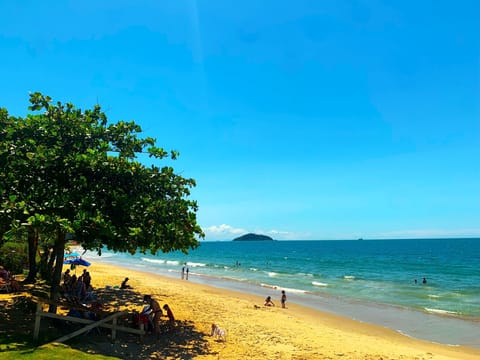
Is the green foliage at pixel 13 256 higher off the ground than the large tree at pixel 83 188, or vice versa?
the large tree at pixel 83 188

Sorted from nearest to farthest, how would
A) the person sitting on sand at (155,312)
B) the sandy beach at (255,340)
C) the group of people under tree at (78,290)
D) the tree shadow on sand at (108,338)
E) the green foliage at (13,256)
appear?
the tree shadow on sand at (108,338)
the sandy beach at (255,340)
the person sitting on sand at (155,312)
the group of people under tree at (78,290)
the green foliage at (13,256)

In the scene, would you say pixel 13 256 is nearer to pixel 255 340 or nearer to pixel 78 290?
pixel 78 290

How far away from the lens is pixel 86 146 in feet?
43.7

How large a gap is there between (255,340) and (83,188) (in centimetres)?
893

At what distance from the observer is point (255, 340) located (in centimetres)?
1505

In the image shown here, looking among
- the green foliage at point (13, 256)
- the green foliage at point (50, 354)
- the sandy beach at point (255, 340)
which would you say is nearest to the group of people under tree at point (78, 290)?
the sandy beach at point (255, 340)

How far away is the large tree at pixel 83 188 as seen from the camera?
1103 cm

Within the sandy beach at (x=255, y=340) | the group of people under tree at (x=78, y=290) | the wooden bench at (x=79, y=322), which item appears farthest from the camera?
the group of people under tree at (x=78, y=290)

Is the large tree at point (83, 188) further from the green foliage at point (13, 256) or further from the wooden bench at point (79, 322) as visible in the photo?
the green foliage at point (13, 256)

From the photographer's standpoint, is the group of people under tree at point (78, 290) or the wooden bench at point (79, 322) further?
the group of people under tree at point (78, 290)

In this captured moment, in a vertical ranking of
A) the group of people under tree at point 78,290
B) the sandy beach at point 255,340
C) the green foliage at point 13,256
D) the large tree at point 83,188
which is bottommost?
the sandy beach at point 255,340

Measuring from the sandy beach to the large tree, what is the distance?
3.32 metres

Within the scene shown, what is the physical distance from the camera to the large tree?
11.0m

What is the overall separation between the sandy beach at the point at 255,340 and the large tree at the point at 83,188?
3321 millimetres
